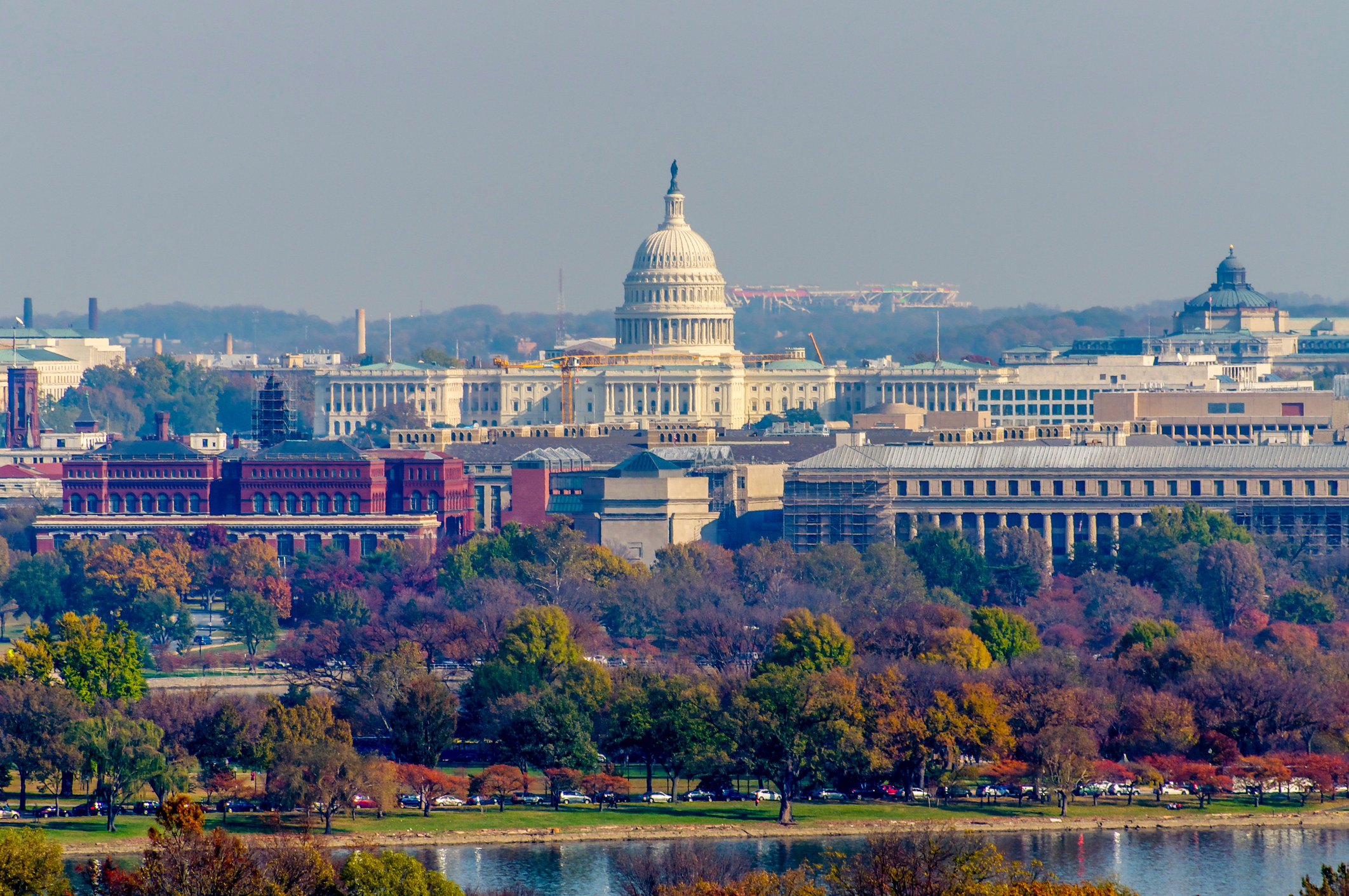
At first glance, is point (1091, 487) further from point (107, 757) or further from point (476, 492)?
point (107, 757)

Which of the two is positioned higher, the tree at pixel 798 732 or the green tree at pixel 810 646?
the green tree at pixel 810 646

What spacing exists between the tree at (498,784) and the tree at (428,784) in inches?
13.0

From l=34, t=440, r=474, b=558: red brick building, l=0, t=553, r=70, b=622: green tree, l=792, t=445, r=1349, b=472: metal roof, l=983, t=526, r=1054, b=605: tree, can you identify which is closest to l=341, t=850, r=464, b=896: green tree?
l=0, t=553, r=70, b=622: green tree

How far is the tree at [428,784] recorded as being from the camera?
3871 inches

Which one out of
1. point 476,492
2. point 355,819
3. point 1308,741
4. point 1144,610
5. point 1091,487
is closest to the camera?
point 355,819

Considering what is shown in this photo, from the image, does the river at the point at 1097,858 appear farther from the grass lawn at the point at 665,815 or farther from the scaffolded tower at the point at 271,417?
the scaffolded tower at the point at 271,417

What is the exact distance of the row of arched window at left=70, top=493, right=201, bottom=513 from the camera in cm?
17088

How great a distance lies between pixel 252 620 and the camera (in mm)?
133750

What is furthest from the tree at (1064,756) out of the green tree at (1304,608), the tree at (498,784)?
the green tree at (1304,608)

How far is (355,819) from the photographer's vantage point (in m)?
96.6

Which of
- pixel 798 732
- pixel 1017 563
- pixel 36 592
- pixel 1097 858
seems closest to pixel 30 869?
pixel 798 732

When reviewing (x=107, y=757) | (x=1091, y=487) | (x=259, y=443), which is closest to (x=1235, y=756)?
(x=107, y=757)

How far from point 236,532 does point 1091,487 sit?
129 feet

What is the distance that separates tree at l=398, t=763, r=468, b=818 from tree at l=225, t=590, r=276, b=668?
32.2 m
